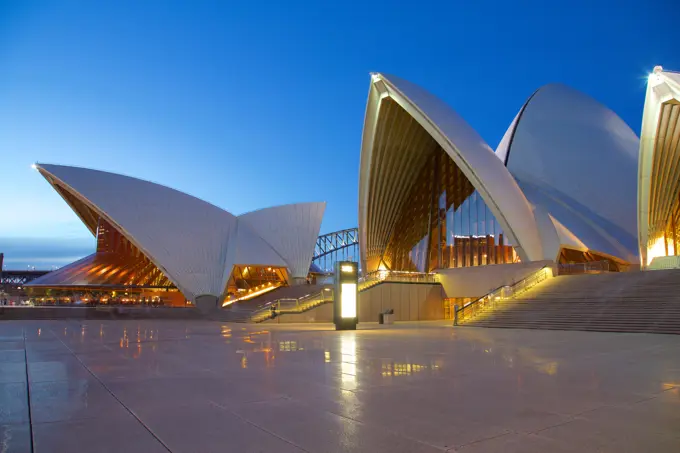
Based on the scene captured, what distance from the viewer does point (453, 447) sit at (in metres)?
3.49

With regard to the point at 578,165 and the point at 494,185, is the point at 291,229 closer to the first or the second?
the point at 494,185

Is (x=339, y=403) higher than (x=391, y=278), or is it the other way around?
(x=391, y=278)

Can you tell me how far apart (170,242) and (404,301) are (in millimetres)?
15760

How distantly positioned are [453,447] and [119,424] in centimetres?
270

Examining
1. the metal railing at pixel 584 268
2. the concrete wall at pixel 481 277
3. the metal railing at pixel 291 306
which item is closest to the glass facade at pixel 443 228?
the concrete wall at pixel 481 277

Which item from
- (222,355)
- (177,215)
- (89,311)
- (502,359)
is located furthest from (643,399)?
(177,215)

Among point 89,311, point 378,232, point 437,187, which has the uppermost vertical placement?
point 437,187

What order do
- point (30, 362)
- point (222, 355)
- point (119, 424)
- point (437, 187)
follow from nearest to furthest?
point (119, 424) < point (30, 362) < point (222, 355) < point (437, 187)

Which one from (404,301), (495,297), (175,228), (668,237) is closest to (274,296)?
(175,228)

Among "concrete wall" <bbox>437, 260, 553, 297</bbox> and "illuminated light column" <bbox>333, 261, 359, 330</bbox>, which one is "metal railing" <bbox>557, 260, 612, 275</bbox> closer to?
"concrete wall" <bbox>437, 260, 553, 297</bbox>

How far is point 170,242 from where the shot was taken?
1302 inches

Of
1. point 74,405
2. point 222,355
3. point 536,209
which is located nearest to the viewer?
point 74,405

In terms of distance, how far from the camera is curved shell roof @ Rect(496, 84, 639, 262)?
31562 mm

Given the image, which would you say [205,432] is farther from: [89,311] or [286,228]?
[286,228]
